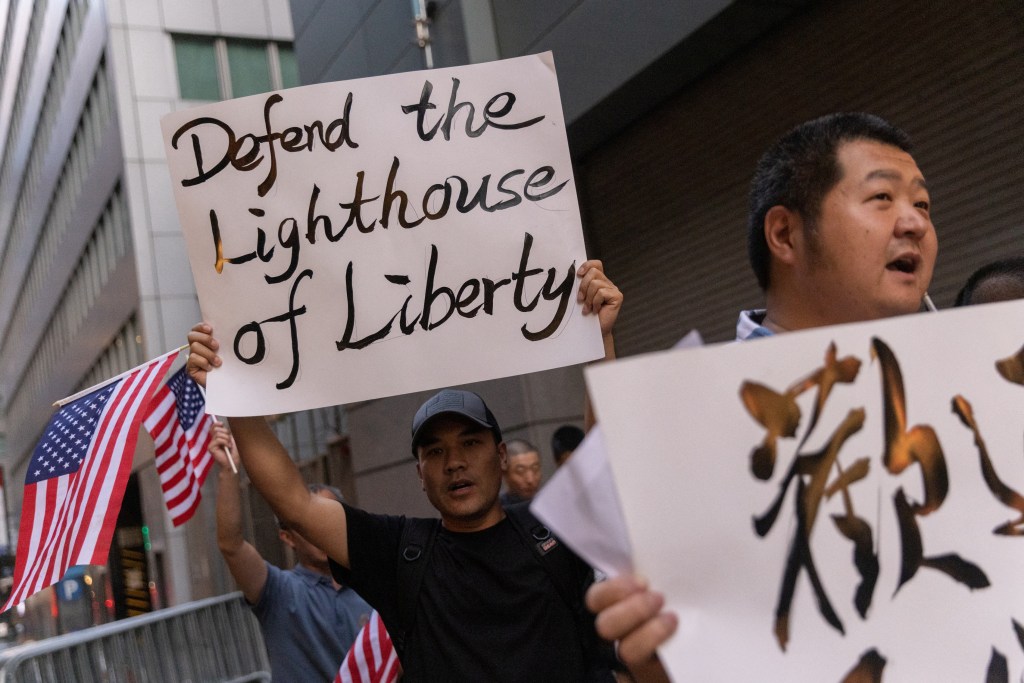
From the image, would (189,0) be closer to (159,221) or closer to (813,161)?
(159,221)

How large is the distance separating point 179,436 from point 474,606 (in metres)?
2.33

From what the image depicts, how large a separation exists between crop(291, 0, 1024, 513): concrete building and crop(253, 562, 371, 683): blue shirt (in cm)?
325

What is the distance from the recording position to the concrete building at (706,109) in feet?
18.1

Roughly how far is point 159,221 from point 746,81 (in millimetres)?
15912

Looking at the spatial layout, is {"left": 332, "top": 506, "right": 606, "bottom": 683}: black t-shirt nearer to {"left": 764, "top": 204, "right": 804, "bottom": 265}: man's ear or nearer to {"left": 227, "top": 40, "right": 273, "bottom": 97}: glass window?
{"left": 764, "top": 204, "right": 804, "bottom": 265}: man's ear

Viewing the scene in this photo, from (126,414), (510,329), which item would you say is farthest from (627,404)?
(126,414)

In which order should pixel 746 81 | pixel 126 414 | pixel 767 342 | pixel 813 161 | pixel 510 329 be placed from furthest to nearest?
1. pixel 746 81
2. pixel 126 414
3. pixel 510 329
4. pixel 813 161
5. pixel 767 342

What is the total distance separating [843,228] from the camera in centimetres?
213

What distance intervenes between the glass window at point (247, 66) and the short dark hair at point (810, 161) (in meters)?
20.1

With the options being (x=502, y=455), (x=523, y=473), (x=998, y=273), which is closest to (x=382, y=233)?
(x=502, y=455)

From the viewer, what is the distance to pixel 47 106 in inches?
1127

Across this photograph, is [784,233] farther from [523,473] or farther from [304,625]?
[523,473]

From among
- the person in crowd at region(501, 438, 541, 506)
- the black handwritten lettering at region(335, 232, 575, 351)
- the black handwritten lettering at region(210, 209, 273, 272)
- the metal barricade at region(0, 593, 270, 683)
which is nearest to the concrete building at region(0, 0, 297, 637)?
the metal barricade at region(0, 593, 270, 683)

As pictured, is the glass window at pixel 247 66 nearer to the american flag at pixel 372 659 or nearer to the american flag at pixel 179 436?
the american flag at pixel 179 436
